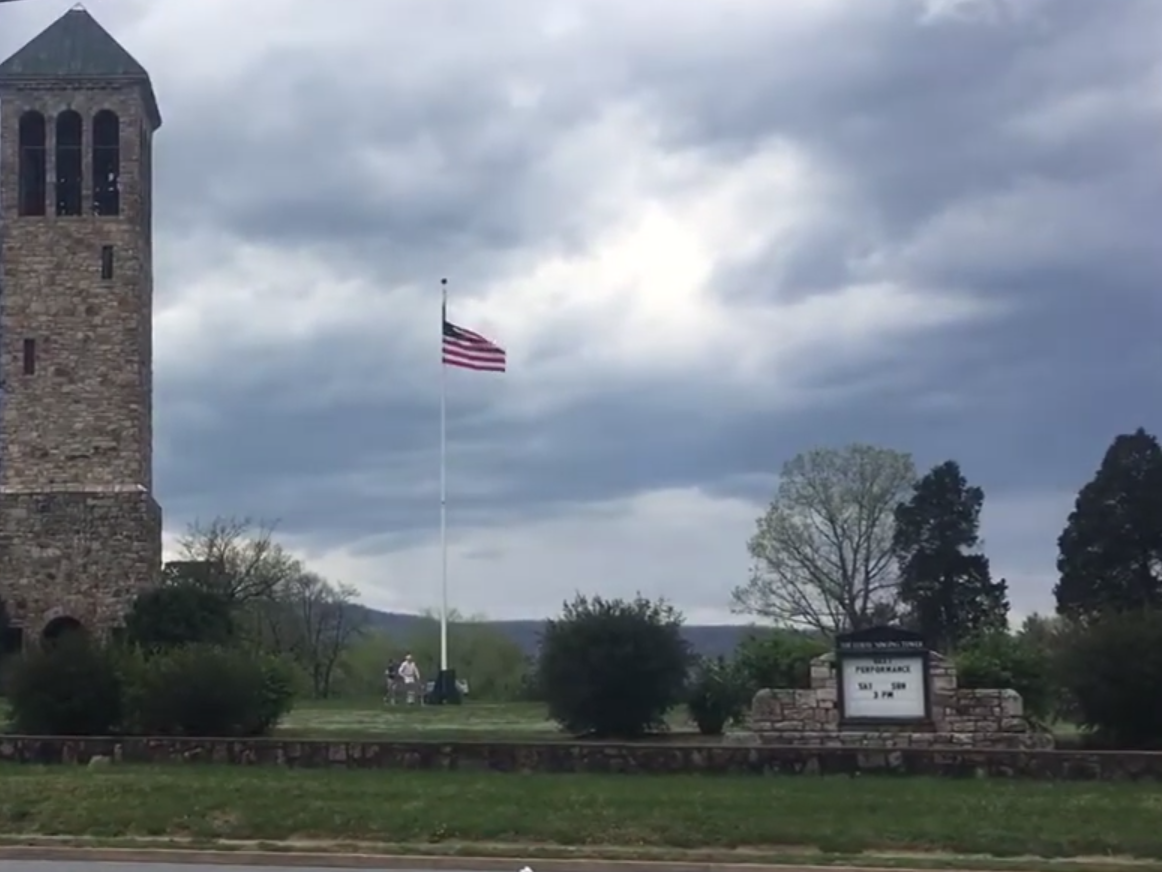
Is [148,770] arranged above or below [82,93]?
below

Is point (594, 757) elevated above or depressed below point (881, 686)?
below

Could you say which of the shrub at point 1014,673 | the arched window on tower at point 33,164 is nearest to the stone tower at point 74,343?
the arched window on tower at point 33,164

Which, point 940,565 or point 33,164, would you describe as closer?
point 33,164

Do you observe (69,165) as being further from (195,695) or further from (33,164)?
(195,695)

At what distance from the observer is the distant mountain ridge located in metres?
33.4

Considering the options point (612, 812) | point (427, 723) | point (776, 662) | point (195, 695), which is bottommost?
point (612, 812)

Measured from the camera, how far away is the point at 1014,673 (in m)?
27.9

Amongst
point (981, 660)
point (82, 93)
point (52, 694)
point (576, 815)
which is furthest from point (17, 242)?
point (576, 815)

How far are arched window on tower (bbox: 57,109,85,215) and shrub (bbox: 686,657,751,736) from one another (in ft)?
91.5

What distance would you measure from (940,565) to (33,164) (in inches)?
1322

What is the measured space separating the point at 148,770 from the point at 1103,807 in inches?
463

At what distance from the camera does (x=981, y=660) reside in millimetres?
27859

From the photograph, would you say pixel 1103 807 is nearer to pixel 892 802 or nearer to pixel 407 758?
pixel 892 802

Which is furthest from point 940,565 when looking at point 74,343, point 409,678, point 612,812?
point 612,812
